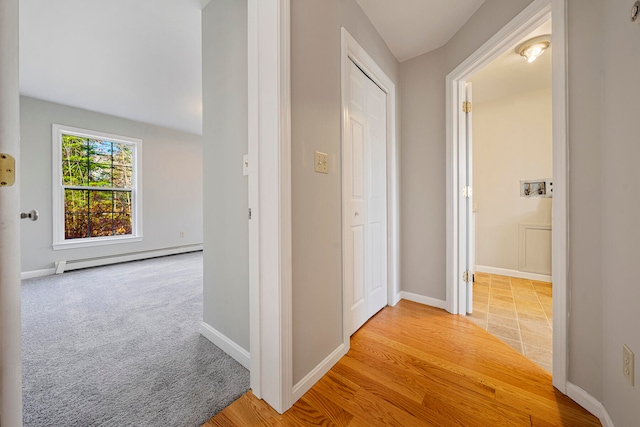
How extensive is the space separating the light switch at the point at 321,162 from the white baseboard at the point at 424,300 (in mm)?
1751

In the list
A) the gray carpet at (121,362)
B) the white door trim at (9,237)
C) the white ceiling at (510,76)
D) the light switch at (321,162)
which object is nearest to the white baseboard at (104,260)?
the gray carpet at (121,362)

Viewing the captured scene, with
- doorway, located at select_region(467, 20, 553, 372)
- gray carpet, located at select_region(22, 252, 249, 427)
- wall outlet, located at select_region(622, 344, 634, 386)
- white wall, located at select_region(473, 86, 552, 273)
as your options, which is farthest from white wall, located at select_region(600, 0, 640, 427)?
white wall, located at select_region(473, 86, 552, 273)

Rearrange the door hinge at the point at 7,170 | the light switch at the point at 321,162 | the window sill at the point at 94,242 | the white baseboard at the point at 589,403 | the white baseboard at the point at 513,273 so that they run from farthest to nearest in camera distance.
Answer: the window sill at the point at 94,242, the white baseboard at the point at 513,273, the light switch at the point at 321,162, the white baseboard at the point at 589,403, the door hinge at the point at 7,170

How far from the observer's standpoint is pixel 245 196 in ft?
4.77

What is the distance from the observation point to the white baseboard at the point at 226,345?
57.8 inches

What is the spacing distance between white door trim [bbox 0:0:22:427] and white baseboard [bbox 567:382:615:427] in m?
2.07

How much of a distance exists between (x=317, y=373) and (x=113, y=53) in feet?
11.2

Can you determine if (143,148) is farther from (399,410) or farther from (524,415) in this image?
(524,415)

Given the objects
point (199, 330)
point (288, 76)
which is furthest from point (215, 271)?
point (288, 76)

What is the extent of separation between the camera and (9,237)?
2.02 feet

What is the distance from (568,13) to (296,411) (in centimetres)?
234

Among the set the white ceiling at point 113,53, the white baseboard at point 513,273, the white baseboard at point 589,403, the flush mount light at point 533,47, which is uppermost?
the white ceiling at point 113,53

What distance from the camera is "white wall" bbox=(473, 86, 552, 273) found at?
3.12m

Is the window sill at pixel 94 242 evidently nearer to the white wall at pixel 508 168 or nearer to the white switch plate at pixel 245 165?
the white switch plate at pixel 245 165
